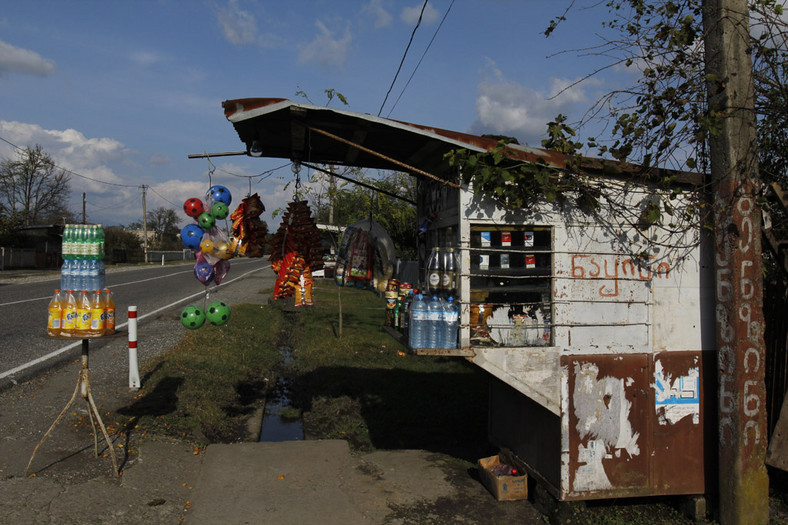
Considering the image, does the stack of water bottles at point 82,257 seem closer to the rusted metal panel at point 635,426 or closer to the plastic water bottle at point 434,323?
the plastic water bottle at point 434,323

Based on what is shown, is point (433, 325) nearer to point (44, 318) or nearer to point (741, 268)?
point (741, 268)

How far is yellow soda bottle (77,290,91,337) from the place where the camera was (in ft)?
15.8

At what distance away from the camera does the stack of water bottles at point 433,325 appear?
4621 mm

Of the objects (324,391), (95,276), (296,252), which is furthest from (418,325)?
(324,391)

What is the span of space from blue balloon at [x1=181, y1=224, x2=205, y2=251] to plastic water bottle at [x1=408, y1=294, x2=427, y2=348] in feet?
7.46

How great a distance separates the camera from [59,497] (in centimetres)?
446

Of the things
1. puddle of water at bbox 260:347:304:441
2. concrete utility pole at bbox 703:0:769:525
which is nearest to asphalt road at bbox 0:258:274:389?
puddle of water at bbox 260:347:304:441

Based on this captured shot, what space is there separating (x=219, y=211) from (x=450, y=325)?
2.47m

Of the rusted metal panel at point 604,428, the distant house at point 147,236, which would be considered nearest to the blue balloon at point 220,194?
the rusted metal panel at point 604,428

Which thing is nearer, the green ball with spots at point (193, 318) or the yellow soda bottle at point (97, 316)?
the yellow soda bottle at point (97, 316)

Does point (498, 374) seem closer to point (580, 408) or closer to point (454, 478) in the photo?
point (580, 408)

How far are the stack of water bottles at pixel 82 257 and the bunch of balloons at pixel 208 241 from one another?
0.82 metres

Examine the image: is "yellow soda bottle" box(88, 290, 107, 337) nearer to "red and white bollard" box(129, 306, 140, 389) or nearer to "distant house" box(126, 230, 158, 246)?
"red and white bollard" box(129, 306, 140, 389)

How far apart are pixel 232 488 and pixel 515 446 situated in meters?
2.72
